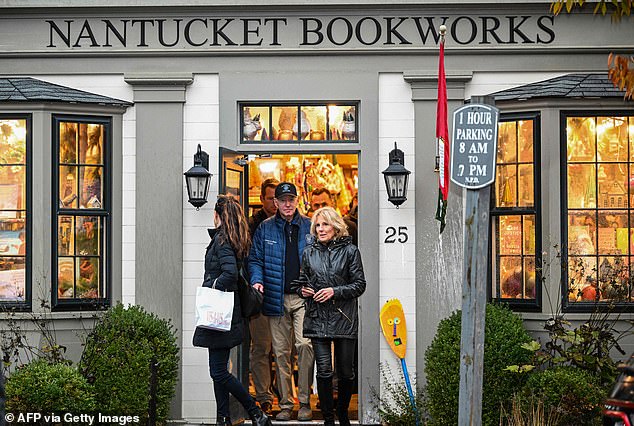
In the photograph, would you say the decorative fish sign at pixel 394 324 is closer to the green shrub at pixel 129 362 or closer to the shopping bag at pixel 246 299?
the shopping bag at pixel 246 299

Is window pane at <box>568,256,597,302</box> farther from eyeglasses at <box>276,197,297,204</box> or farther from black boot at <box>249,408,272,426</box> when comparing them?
black boot at <box>249,408,272,426</box>

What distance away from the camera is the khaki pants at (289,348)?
1098 cm

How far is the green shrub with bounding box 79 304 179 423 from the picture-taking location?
9.95 m

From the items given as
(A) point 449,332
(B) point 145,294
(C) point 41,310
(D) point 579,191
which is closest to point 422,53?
(D) point 579,191

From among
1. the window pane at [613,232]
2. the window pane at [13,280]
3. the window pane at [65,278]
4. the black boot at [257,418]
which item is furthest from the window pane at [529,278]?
the window pane at [13,280]

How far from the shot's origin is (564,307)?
10383 mm

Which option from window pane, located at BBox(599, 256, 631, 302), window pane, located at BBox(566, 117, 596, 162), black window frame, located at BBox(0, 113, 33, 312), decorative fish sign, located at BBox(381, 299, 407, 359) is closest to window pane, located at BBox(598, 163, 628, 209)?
window pane, located at BBox(566, 117, 596, 162)

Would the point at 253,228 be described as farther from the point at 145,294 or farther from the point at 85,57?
the point at 85,57

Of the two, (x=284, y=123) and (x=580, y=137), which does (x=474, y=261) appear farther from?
(x=284, y=123)

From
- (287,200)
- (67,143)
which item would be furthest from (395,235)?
(67,143)

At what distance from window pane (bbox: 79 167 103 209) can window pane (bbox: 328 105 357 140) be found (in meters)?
2.43

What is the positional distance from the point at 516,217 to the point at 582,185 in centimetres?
72

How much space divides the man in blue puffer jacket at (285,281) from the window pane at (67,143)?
2.04m

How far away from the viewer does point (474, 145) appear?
654 cm
